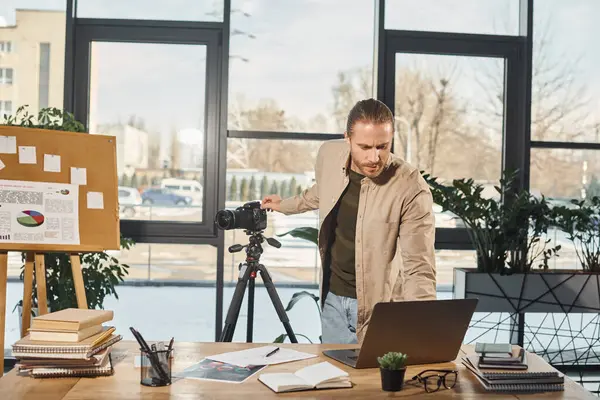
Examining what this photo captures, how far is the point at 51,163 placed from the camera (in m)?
3.58

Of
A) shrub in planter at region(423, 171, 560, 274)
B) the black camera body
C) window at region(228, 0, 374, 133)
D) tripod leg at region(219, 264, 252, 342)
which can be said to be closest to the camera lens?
the black camera body

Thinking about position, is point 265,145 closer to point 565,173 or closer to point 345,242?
point 345,242

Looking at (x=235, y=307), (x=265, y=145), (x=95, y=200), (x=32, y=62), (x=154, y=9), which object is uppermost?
(x=154, y=9)

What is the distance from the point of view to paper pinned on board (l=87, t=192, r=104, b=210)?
11.9 ft

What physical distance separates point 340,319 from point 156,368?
1.03 m

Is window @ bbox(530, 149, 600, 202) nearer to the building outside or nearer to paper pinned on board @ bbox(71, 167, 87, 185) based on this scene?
paper pinned on board @ bbox(71, 167, 87, 185)

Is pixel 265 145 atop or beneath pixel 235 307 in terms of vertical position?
atop

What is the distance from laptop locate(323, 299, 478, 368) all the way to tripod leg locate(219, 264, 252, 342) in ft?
5.01

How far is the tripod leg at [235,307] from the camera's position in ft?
12.2

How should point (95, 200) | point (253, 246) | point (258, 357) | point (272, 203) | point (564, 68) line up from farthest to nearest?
1. point (564, 68)
2. point (253, 246)
3. point (95, 200)
4. point (272, 203)
5. point (258, 357)

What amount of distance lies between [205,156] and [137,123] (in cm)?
47

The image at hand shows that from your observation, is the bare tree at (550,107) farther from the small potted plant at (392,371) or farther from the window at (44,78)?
the small potted plant at (392,371)

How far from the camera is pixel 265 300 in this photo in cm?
461

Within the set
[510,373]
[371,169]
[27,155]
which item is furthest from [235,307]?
[510,373]
